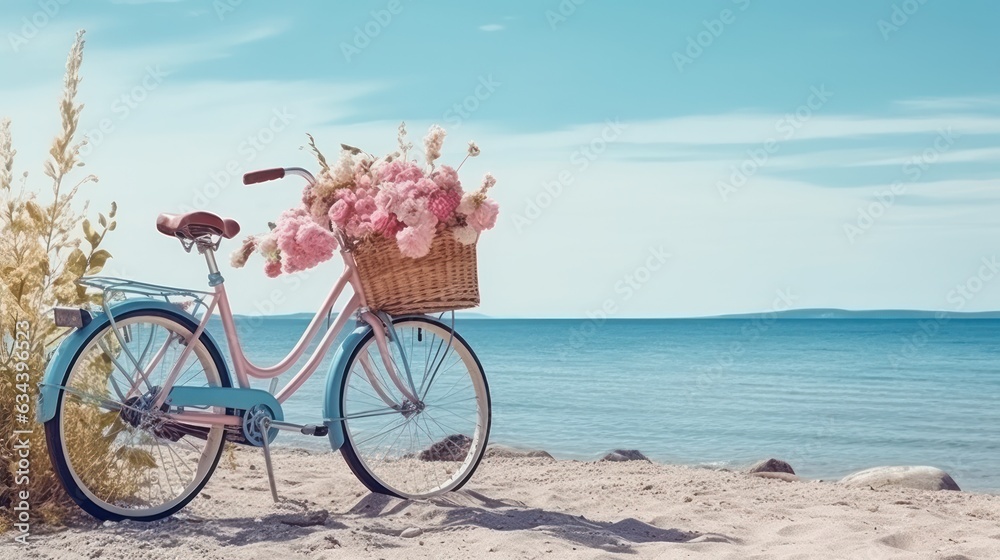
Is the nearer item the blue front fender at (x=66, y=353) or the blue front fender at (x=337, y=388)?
the blue front fender at (x=66, y=353)

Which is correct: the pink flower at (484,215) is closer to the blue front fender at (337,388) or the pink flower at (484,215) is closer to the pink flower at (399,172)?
the pink flower at (399,172)

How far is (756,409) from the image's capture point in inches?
621

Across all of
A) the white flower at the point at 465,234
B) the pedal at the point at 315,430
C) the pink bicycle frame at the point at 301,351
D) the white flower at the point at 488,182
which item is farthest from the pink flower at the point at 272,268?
the white flower at the point at 488,182

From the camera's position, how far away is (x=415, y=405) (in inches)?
208

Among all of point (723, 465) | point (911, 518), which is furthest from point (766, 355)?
point (911, 518)

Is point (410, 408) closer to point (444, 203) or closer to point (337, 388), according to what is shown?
point (337, 388)

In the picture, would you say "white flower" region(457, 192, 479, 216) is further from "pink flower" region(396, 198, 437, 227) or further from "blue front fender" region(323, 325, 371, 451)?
"blue front fender" region(323, 325, 371, 451)

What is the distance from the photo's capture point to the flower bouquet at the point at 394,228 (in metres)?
4.86

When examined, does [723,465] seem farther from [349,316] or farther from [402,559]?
[402,559]

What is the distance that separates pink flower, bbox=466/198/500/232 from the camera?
195 inches

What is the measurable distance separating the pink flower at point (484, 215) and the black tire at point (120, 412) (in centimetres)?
144

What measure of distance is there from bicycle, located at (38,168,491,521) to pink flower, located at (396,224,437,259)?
0.43 metres

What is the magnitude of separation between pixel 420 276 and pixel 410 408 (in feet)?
2.47

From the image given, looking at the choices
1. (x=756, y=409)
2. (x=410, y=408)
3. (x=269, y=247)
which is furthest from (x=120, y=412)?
(x=756, y=409)
